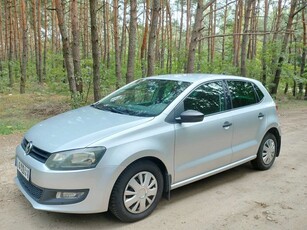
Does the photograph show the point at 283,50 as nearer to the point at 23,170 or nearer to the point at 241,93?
the point at 241,93

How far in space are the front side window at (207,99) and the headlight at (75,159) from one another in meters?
1.33

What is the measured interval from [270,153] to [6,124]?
660 cm

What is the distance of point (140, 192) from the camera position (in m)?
3.26

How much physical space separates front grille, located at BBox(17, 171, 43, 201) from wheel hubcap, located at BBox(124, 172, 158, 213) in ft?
2.77

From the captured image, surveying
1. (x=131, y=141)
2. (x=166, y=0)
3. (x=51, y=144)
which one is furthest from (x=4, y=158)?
(x=166, y=0)

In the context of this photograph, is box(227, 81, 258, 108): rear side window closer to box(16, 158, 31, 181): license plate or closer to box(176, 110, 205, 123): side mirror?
box(176, 110, 205, 123): side mirror

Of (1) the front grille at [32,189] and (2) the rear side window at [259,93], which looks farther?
(2) the rear side window at [259,93]

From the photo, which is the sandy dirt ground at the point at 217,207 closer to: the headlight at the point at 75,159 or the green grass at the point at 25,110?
the headlight at the point at 75,159

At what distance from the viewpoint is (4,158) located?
534cm

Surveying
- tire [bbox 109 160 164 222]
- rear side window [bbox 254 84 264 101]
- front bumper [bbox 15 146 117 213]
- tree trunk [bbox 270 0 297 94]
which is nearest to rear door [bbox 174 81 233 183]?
tire [bbox 109 160 164 222]

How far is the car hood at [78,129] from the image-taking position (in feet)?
9.92

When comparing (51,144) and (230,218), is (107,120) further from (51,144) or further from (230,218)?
(230,218)

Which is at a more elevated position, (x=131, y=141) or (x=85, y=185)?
(x=131, y=141)

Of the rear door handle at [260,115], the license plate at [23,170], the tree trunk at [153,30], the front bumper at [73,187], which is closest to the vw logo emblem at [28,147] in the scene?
the license plate at [23,170]
